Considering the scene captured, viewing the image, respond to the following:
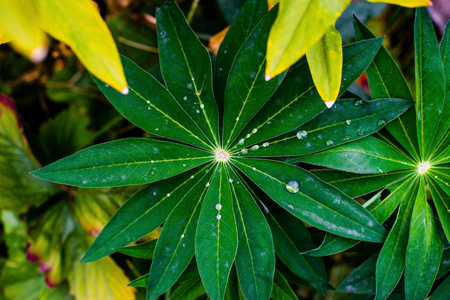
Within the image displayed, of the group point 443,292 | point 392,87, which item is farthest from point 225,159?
point 443,292

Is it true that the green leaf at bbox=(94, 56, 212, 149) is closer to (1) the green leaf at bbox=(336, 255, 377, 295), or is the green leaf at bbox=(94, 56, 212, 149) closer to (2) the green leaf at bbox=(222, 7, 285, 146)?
(2) the green leaf at bbox=(222, 7, 285, 146)

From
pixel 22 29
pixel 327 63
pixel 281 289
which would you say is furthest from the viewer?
pixel 281 289

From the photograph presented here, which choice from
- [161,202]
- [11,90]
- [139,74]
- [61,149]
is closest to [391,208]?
[161,202]

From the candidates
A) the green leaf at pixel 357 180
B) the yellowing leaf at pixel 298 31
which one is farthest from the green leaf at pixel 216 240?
the yellowing leaf at pixel 298 31

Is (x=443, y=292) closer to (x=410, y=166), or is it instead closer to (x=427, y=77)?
(x=410, y=166)

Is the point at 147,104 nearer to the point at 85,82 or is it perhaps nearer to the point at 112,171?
the point at 112,171

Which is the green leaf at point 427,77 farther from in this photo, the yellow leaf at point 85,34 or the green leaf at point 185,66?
the yellow leaf at point 85,34

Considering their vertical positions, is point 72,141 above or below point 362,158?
above
